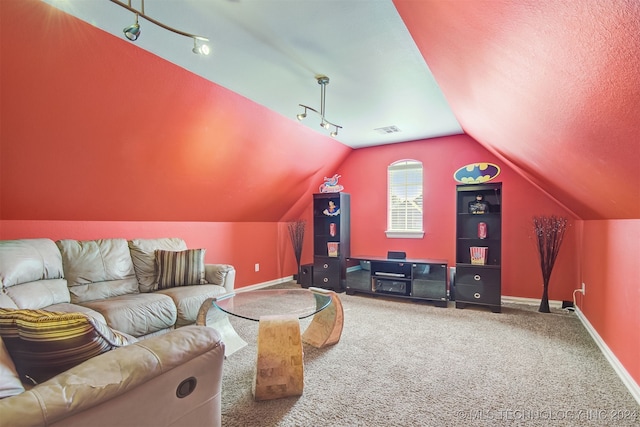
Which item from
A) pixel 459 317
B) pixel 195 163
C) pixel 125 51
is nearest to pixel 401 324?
pixel 459 317

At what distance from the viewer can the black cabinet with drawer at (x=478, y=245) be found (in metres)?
3.88

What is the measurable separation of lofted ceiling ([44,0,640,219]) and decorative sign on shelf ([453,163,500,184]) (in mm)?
1078

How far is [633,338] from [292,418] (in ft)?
7.55

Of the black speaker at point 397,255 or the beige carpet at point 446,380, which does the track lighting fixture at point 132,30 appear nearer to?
the beige carpet at point 446,380

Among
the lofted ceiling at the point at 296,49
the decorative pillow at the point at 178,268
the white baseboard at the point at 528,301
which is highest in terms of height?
the lofted ceiling at the point at 296,49

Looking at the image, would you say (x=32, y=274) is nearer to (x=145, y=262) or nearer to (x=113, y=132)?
(x=145, y=262)

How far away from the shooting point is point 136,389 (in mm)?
1071

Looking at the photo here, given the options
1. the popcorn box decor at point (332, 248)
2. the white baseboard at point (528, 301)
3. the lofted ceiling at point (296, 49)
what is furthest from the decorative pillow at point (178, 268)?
the white baseboard at point (528, 301)

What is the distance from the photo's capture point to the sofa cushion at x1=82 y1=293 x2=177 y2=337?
243 centimetres

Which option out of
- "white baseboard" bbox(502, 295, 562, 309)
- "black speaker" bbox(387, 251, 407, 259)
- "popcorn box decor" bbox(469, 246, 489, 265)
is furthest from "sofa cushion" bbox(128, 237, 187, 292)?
"white baseboard" bbox(502, 295, 562, 309)

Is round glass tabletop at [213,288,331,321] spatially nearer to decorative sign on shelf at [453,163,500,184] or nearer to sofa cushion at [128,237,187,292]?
sofa cushion at [128,237,187,292]

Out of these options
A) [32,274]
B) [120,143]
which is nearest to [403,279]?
[120,143]

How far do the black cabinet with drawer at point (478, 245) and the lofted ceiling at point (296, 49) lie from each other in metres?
1.29

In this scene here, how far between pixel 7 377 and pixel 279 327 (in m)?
1.39
